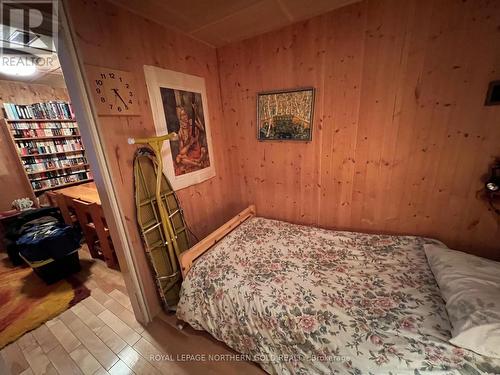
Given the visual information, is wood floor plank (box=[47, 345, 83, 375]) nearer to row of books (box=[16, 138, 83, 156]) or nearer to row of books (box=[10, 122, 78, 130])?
row of books (box=[16, 138, 83, 156])

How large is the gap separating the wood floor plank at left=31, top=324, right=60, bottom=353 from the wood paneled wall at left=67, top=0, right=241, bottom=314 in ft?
2.50

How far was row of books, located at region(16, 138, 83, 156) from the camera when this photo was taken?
11.0 ft

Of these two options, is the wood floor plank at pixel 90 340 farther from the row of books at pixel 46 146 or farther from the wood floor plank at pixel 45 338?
the row of books at pixel 46 146

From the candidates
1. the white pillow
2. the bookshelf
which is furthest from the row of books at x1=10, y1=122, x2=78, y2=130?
the white pillow

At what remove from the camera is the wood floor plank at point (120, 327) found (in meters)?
1.56

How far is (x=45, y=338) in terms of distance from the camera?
1597 millimetres

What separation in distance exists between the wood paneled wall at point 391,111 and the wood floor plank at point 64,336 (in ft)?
7.24

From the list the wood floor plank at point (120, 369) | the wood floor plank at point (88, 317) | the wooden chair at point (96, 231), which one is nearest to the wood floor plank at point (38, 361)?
the wood floor plank at point (88, 317)

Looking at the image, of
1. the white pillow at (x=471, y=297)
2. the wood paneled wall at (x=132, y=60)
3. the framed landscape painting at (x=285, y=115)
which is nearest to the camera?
the white pillow at (x=471, y=297)

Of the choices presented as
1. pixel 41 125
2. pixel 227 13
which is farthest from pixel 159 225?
pixel 41 125

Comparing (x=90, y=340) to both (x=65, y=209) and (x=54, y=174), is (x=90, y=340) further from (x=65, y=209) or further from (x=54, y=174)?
(x=54, y=174)

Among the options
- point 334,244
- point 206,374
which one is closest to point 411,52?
point 334,244

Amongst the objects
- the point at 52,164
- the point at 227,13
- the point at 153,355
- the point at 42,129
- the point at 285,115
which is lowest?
the point at 153,355

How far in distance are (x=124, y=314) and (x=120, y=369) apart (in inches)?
19.6
